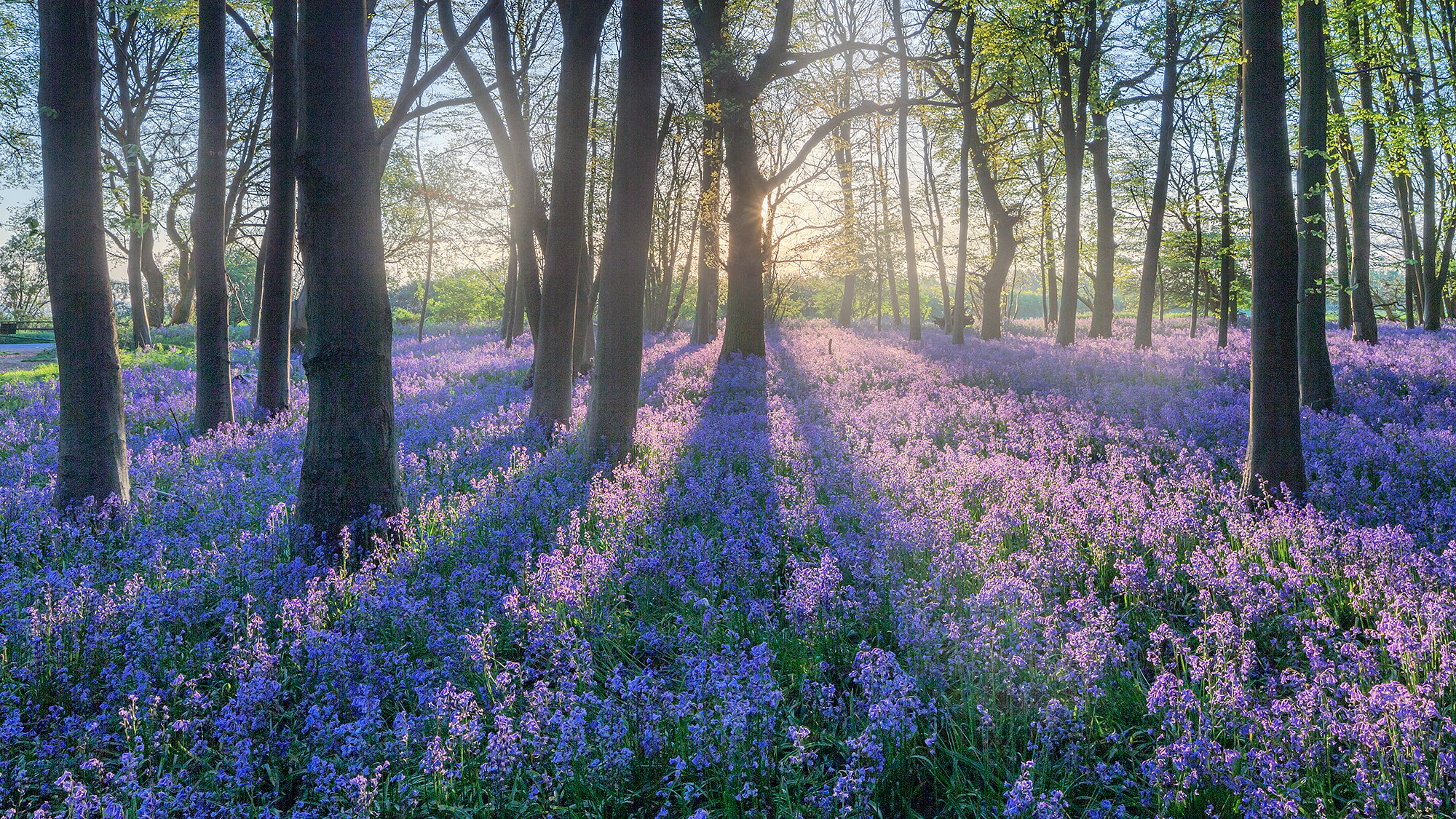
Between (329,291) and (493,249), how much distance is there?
2709cm

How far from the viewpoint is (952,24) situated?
20375mm

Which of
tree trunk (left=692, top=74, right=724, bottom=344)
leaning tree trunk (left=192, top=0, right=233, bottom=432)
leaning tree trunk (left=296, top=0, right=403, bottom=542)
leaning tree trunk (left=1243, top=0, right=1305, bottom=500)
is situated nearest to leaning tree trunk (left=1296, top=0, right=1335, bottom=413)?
leaning tree trunk (left=1243, top=0, right=1305, bottom=500)

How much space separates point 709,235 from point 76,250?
64.1 feet

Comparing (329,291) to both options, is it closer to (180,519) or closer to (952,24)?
(180,519)

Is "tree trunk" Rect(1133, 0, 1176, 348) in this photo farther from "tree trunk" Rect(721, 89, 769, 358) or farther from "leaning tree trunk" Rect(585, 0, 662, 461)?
"leaning tree trunk" Rect(585, 0, 662, 461)

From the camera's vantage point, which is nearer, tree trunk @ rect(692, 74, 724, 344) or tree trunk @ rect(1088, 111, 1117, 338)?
tree trunk @ rect(1088, 111, 1117, 338)

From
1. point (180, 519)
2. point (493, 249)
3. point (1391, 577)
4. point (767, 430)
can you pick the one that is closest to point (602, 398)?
point (767, 430)

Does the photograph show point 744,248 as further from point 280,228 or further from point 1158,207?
point 1158,207

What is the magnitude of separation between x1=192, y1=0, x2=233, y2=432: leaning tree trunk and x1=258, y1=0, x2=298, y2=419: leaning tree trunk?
1.89 feet

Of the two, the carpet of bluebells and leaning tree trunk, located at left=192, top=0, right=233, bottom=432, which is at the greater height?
leaning tree trunk, located at left=192, top=0, right=233, bottom=432

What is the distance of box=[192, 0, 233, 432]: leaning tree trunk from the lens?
28.9 feet

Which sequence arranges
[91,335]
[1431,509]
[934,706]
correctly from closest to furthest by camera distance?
[934,706], [1431,509], [91,335]

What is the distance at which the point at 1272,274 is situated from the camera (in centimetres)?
564

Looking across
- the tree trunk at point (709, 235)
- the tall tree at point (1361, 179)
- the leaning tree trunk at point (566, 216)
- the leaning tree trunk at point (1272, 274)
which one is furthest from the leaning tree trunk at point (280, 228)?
the tall tree at point (1361, 179)
